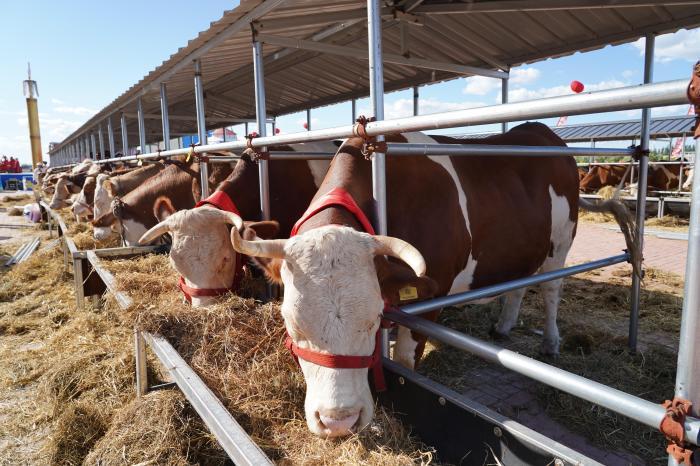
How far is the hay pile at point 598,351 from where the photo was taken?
10.1ft

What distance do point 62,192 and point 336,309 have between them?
12326 mm

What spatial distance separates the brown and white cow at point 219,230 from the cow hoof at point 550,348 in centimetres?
264

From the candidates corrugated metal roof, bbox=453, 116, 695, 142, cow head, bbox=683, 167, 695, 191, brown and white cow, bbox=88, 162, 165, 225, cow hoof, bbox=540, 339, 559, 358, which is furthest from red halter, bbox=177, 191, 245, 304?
corrugated metal roof, bbox=453, 116, 695, 142

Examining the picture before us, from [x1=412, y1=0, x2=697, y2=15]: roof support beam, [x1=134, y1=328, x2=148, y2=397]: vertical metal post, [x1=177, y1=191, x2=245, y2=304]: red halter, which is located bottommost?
[x1=134, y1=328, x2=148, y2=397]: vertical metal post

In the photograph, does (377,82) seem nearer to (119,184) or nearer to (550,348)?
(550,348)

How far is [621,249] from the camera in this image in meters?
7.47

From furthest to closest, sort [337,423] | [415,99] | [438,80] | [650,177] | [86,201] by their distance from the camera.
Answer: [650,177]
[86,201]
[415,99]
[438,80]
[337,423]

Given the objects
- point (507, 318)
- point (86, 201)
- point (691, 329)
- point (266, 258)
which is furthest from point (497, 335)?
point (86, 201)

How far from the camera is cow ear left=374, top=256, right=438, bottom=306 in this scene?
7.06 feet

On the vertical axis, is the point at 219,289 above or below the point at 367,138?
below

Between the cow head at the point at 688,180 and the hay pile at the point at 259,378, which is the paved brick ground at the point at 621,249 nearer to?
the cow head at the point at 688,180

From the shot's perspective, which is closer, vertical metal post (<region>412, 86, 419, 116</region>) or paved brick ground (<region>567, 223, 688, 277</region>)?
vertical metal post (<region>412, 86, 419, 116</region>)

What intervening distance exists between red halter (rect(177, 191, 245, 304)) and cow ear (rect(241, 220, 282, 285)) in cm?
39

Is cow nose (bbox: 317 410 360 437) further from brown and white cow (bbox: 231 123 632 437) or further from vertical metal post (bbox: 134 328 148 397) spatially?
vertical metal post (bbox: 134 328 148 397)
